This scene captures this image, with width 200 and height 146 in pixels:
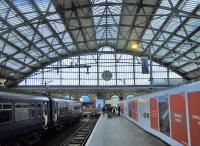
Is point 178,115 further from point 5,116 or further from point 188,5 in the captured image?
point 188,5

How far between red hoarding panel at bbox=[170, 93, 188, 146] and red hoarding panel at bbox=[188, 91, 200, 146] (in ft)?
2.19

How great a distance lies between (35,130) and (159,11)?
74.3 feet

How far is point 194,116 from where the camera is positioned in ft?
31.0

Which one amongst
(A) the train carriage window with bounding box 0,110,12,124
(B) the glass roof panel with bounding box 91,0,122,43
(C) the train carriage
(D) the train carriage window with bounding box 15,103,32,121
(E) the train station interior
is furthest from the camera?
(B) the glass roof panel with bounding box 91,0,122,43

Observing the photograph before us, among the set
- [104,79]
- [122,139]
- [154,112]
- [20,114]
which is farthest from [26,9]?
[154,112]

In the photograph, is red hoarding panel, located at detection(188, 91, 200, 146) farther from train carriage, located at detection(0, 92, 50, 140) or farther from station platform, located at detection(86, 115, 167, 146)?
train carriage, located at detection(0, 92, 50, 140)

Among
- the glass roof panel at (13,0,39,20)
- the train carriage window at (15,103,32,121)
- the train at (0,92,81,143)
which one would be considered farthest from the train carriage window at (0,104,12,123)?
the glass roof panel at (13,0,39,20)

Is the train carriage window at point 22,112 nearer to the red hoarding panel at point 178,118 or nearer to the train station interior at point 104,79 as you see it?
the train station interior at point 104,79

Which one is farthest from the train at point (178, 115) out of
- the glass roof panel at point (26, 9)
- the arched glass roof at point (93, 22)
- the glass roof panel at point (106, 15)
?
the glass roof panel at point (106, 15)

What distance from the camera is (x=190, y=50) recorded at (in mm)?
48219

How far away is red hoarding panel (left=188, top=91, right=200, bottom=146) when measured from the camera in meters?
9.14

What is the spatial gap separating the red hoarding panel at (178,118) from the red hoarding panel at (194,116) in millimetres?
668

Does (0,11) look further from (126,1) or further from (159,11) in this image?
(159,11)

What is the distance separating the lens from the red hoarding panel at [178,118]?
34.9 feet
